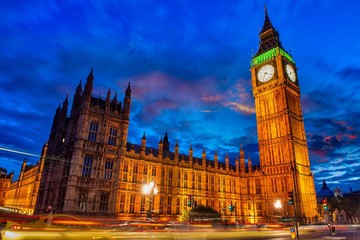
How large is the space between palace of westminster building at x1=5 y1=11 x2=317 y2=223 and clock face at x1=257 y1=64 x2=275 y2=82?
0.30 metres

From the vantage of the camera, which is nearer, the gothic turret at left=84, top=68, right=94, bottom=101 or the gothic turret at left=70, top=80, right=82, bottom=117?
the gothic turret at left=84, top=68, right=94, bottom=101

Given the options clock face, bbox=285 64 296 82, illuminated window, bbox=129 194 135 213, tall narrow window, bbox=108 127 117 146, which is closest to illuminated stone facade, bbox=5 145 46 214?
tall narrow window, bbox=108 127 117 146

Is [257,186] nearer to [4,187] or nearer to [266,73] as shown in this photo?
[266,73]

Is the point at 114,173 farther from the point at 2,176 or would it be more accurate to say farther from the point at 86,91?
the point at 2,176

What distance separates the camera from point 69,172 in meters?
41.8

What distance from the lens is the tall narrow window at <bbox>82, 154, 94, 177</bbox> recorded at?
4279cm

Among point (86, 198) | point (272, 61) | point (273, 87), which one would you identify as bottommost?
point (86, 198)

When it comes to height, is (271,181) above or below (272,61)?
below

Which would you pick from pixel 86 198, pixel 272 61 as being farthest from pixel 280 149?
pixel 86 198

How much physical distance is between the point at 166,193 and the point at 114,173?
1266cm

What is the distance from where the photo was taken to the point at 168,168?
178 feet

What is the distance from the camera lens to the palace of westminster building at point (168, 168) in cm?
4344

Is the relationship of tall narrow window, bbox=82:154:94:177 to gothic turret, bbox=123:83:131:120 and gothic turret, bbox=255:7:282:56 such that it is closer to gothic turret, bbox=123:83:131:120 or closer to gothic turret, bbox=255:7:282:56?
gothic turret, bbox=123:83:131:120

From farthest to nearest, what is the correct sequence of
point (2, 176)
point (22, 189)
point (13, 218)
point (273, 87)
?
1. point (2, 176)
2. point (22, 189)
3. point (273, 87)
4. point (13, 218)
